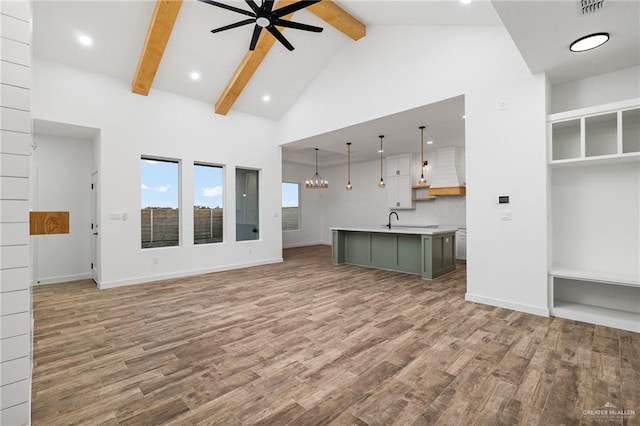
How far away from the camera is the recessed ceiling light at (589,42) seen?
9.11 feet

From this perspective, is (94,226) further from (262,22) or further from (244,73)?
(262,22)

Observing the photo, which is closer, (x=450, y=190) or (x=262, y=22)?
(x=262, y=22)

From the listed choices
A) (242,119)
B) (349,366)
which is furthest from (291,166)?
(349,366)

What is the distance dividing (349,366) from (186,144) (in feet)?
17.9

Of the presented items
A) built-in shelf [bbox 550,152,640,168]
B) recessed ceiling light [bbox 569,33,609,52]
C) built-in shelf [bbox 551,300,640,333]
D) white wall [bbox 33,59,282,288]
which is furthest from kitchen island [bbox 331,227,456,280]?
recessed ceiling light [bbox 569,33,609,52]

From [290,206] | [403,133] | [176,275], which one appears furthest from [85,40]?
[290,206]

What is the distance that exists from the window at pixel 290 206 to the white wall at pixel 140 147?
12.2 ft

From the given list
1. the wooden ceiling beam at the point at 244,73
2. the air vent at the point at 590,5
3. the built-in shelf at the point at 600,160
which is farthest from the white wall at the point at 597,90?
the wooden ceiling beam at the point at 244,73

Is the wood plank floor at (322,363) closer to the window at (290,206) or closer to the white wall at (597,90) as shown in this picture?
the white wall at (597,90)

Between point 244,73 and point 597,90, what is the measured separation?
543cm

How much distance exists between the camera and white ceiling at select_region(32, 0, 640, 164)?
265 centimetres

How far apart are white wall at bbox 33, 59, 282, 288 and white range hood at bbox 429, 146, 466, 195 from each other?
471 cm

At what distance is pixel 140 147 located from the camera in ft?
18.1

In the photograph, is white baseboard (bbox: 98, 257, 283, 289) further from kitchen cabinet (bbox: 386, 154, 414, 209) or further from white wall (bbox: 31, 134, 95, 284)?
kitchen cabinet (bbox: 386, 154, 414, 209)
